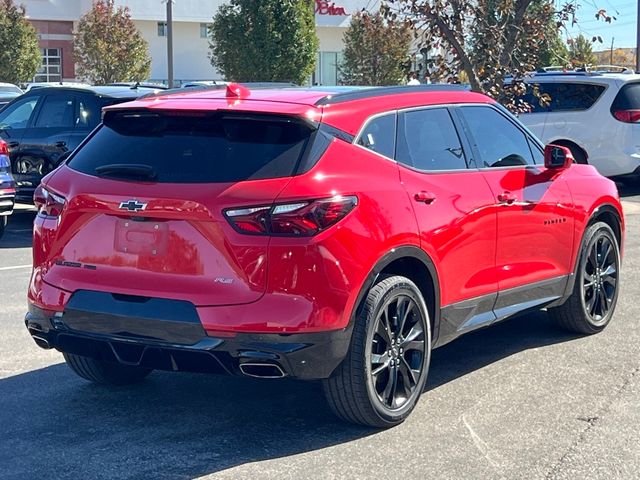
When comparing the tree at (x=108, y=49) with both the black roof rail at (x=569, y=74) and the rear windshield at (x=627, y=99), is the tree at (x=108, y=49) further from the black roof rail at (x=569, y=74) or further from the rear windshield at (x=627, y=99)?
the rear windshield at (x=627, y=99)

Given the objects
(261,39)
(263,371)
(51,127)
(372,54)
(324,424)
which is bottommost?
(324,424)

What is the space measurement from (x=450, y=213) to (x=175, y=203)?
5.36 ft

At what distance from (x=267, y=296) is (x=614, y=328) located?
3753mm

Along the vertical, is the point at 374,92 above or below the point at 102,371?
above

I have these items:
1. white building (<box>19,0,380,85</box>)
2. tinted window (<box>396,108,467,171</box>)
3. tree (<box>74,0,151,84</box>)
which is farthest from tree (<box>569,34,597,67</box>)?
white building (<box>19,0,380,85</box>)

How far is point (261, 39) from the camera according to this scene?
114 ft

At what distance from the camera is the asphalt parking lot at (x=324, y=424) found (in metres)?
4.68

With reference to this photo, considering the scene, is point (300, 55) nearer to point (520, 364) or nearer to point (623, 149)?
point (623, 149)

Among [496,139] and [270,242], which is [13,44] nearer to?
[496,139]

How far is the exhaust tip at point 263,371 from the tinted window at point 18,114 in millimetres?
9810

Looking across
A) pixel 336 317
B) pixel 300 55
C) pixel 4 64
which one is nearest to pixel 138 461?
pixel 336 317

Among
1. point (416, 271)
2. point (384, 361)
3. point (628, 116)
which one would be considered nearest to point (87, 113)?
point (628, 116)

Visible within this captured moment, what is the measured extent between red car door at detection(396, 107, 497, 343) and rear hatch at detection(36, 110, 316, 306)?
813 millimetres

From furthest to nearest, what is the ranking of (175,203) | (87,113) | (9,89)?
(9,89), (87,113), (175,203)
